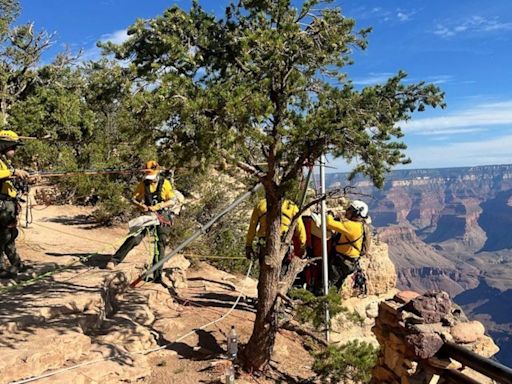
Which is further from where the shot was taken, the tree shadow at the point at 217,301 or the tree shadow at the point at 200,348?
the tree shadow at the point at 217,301

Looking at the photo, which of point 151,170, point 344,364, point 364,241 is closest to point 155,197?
point 151,170

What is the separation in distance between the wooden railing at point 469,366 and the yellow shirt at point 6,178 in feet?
23.2

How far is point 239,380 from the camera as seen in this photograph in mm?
6754

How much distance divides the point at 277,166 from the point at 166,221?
11.3ft

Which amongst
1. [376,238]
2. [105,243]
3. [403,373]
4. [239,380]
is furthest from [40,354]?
[376,238]

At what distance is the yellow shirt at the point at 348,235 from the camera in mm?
8750

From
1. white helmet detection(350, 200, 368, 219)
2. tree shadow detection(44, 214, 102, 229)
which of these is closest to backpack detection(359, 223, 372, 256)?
white helmet detection(350, 200, 368, 219)

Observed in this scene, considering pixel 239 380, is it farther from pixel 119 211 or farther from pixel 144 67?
pixel 119 211

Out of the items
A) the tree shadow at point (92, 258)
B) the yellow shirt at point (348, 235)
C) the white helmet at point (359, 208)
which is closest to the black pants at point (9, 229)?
the tree shadow at point (92, 258)

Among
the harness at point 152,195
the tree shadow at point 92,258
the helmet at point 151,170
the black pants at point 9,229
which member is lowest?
the tree shadow at point 92,258

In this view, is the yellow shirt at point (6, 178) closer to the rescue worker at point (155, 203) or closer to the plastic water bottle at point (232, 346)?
the rescue worker at point (155, 203)

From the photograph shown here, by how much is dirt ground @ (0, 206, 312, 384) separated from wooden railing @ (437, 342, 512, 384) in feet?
9.61

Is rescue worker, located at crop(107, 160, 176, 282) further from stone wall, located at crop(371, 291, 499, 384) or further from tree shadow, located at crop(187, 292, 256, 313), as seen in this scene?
stone wall, located at crop(371, 291, 499, 384)

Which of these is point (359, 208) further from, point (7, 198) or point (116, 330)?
point (7, 198)
